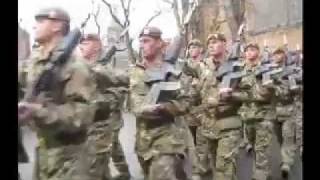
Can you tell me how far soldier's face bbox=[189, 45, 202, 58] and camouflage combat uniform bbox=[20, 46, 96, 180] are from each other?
50 cm

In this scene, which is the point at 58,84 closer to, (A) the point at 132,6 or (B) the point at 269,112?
(A) the point at 132,6

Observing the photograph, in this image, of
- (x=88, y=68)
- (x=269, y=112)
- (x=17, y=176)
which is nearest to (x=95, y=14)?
(x=88, y=68)

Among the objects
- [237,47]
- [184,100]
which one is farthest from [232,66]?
[184,100]

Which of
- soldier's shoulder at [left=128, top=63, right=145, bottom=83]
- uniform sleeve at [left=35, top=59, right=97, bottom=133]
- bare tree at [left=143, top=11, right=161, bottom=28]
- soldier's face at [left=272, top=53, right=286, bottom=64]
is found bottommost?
uniform sleeve at [left=35, top=59, right=97, bottom=133]

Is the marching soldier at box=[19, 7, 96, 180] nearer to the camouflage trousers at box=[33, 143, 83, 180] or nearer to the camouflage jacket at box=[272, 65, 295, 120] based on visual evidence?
the camouflage trousers at box=[33, 143, 83, 180]

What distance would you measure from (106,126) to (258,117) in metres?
0.80

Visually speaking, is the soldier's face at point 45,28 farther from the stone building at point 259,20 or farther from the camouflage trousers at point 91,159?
the stone building at point 259,20

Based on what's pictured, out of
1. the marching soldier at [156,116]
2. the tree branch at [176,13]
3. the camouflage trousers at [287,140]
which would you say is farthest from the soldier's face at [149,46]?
the camouflage trousers at [287,140]

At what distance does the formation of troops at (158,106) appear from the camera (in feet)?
8.31

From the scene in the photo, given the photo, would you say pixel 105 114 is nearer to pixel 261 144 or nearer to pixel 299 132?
pixel 261 144

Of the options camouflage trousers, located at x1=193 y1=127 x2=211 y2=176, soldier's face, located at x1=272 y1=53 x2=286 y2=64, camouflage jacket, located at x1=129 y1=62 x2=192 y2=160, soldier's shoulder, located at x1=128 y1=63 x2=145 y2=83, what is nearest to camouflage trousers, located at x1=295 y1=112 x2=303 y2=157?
soldier's face, located at x1=272 y1=53 x2=286 y2=64

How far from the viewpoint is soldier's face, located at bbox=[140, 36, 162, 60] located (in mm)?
2699

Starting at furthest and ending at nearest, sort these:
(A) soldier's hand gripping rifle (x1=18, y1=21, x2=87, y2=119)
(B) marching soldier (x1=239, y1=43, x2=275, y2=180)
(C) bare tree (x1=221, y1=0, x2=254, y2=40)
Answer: (B) marching soldier (x1=239, y1=43, x2=275, y2=180) → (C) bare tree (x1=221, y1=0, x2=254, y2=40) → (A) soldier's hand gripping rifle (x1=18, y1=21, x2=87, y2=119)

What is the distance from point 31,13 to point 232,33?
3.14ft
